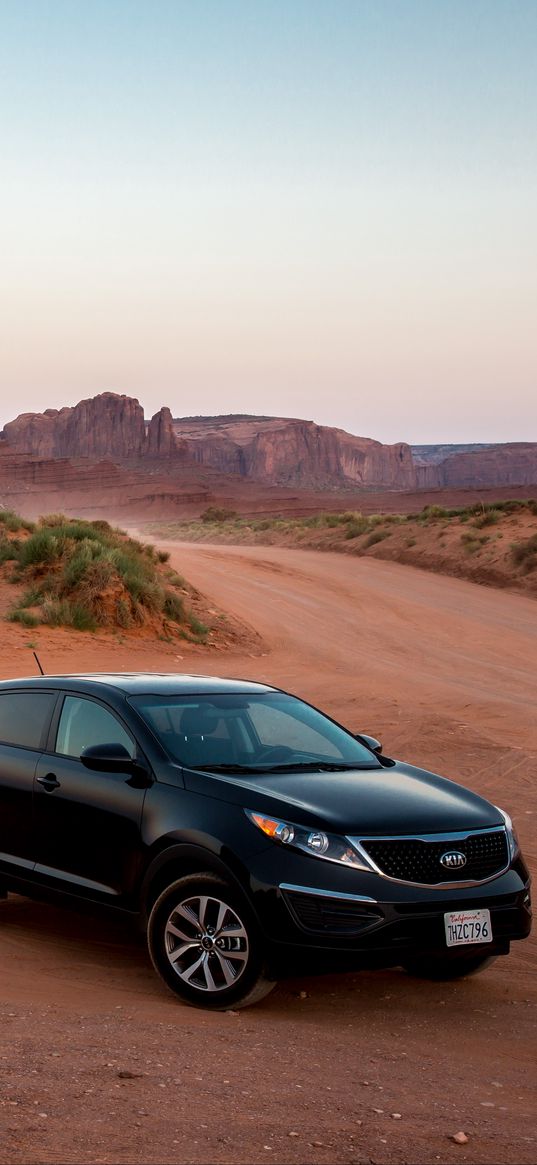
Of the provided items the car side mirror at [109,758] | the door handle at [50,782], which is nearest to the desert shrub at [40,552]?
the door handle at [50,782]

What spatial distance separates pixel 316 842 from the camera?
19.5 ft

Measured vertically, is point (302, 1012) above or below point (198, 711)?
below

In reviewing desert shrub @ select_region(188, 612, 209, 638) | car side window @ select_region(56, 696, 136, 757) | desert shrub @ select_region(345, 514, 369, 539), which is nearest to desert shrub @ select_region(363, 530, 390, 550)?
desert shrub @ select_region(345, 514, 369, 539)

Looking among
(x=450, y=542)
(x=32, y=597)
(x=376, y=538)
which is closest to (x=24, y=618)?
(x=32, y=597)

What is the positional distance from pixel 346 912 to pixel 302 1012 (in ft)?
2.15

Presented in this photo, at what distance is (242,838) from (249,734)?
4.38ft

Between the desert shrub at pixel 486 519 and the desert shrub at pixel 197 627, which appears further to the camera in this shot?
the desert shrub at pixel 486 519

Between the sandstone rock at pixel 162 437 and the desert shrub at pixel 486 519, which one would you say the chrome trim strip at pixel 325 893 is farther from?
the sandstone rock at pixel 162 437

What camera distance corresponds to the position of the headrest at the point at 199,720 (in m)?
7.08

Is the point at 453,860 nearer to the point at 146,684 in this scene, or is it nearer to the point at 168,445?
the point at 146,684

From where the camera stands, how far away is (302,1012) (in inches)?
239

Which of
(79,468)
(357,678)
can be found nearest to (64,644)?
(357,678)

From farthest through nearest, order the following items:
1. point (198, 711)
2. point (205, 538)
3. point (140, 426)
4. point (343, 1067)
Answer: point (140, 426)
point (205, 538)
point (198, 711)
point (343, 1067)

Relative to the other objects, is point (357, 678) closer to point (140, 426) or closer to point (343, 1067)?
point (343, 1067)
